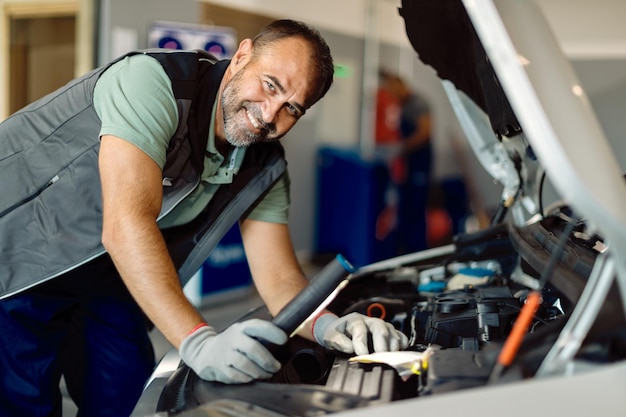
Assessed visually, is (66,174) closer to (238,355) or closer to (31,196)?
(31,196)

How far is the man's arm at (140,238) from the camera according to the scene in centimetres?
148

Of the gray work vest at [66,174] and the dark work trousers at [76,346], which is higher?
the gray work vest at [66,174]

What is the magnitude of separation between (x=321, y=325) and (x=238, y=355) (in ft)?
1.34

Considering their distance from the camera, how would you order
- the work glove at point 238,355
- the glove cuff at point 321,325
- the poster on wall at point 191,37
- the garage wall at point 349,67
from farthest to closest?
the garage wall at point 349,67
the poster on wall at point 191,37
the glove cuff at point 321,325
the work glove at point 238,355

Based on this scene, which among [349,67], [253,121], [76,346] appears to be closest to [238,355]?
[253,121]

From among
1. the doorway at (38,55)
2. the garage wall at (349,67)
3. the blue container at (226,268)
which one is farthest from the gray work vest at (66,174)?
the garage wall at (349,67)

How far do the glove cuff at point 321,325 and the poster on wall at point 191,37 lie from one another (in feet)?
9.44

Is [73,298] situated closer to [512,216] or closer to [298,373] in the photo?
[298,373]

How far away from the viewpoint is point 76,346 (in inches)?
81.2

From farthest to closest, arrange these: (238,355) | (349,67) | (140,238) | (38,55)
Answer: (349,67) < (38,55) < (140,238) < (238,355)

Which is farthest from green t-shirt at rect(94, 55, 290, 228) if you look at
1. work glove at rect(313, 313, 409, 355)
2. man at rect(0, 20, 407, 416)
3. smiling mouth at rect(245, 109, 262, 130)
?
work glove at rect(313, 313, 409, 355)

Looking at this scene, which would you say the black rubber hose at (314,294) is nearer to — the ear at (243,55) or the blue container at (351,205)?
the ear at (243,55)

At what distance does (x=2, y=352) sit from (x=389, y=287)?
1.11 metres

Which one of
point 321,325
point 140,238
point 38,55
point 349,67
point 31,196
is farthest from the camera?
point 349,67
